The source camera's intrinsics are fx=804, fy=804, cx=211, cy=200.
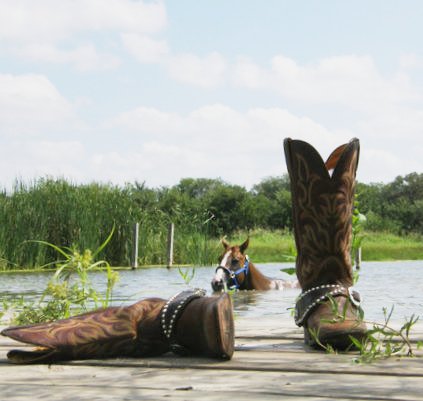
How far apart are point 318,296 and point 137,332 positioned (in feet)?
2.36

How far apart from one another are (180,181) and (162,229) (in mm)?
66152

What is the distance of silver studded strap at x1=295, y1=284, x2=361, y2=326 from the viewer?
289cm

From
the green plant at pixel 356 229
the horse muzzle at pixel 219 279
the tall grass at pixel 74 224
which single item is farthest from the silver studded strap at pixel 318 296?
the tall grass at pixel 74 224

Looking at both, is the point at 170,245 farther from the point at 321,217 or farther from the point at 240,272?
the point at 321,217

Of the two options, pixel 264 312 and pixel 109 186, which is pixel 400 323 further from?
pixel 109 186

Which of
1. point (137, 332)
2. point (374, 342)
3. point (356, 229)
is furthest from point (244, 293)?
point (374, 342)

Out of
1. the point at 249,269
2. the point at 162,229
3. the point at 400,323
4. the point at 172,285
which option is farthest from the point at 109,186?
the point at 400,323

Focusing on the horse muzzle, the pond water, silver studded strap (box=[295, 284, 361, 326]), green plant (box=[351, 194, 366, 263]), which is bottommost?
the pond water

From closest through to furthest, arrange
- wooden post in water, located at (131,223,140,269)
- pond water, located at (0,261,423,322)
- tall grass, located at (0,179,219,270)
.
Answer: pond water, located at (0,261,423,322) → tall grass, located at (0,179,219,270) → wooden post in water, located at (131,223,140,269)

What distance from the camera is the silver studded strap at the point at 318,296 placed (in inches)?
114

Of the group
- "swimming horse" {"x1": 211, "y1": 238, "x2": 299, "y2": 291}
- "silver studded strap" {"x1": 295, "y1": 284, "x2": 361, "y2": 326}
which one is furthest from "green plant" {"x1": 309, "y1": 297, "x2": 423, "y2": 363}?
"swimming horse" {"x1": 211, "y1": 238, "x2": 299, "y2": 291}

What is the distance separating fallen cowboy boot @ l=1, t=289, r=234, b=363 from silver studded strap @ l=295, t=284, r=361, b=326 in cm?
47

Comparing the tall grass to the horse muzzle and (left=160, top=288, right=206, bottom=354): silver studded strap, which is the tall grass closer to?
the horse muzzle

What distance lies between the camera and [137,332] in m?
2.57
